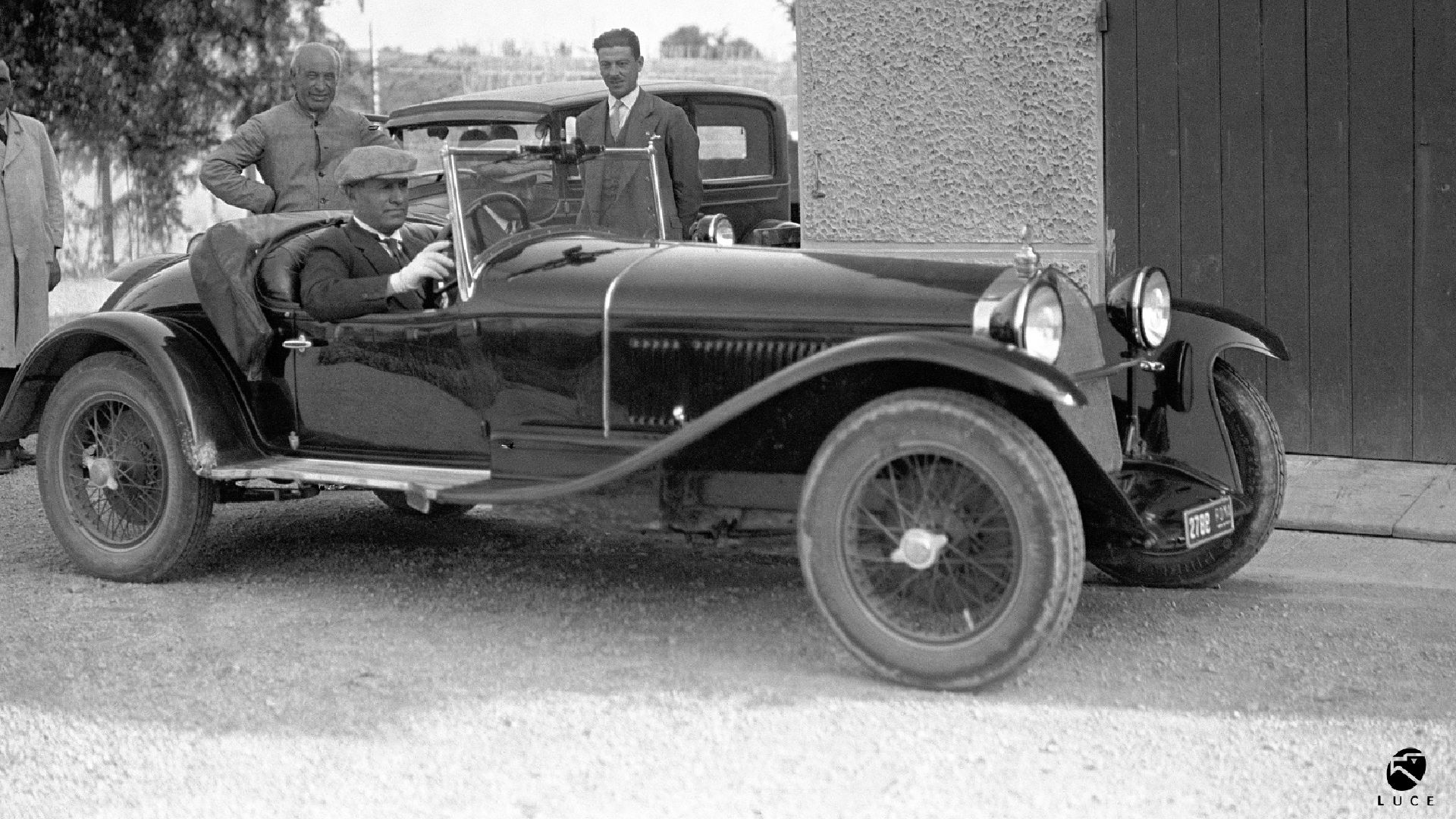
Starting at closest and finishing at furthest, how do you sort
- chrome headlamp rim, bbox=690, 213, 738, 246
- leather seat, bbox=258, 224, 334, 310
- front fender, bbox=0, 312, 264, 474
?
front fender, bbox=0, 312, 264, 474 → leather seat, bbox=258, 224, 334, 310 → chrome headlamp rim, bbox=690, 213, 738, 246

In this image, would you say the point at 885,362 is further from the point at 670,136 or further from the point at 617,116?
the point at 617,116

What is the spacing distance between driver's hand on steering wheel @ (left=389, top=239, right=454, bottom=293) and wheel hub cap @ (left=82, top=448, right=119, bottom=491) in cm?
119

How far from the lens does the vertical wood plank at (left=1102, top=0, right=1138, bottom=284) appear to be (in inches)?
273

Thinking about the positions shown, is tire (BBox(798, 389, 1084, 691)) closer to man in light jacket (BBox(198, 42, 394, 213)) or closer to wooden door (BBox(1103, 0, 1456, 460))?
wooden door (BBox(1103, 0, 1456, 460))

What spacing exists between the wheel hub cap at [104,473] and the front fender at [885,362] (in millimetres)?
1653

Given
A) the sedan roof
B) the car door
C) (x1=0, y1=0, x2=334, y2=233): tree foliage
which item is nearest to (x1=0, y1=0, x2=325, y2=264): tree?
(x1=0, y1=0, x2=334, y2=233): tree foliage

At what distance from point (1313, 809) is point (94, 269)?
14.5 meters

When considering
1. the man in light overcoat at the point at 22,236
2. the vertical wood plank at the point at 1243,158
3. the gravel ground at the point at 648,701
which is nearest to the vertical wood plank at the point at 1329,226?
the vertical wood plank at the point at 1243,158

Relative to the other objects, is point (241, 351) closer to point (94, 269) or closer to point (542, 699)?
point (542, 699)

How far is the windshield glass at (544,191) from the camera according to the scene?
4961 millimetres

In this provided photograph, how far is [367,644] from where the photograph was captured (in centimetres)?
454

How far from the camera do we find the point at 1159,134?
6910 millimetres

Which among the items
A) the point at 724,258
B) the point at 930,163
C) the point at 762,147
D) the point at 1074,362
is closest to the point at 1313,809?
the point at 1074,362

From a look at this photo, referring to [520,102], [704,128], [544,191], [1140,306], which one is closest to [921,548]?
[1140,306]
